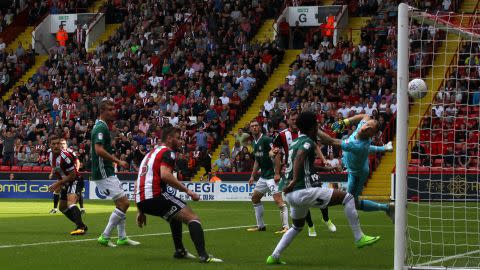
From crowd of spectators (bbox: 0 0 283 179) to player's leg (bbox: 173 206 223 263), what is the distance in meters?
24.1

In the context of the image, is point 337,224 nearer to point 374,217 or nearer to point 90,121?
point 374,217

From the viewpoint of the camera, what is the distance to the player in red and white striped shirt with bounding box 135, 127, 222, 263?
12719 millimetres

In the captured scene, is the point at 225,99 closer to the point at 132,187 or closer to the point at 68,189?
the point at 132,187

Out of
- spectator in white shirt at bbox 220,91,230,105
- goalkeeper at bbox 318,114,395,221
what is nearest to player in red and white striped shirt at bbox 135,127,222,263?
goalkeeper at bbox 318,114,395,221

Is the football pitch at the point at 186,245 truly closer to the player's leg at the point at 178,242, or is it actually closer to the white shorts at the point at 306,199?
the player's leg at the point at 178,242

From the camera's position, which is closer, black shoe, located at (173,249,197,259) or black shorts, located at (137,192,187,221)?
black shorts, located at (137,192,187,221)

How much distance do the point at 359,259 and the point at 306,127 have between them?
2.10 metres

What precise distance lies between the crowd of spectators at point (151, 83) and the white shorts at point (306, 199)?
2441cm

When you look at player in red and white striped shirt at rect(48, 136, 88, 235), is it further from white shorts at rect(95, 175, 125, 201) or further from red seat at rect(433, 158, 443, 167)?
red seat at rect(433, 158, 443, 167)

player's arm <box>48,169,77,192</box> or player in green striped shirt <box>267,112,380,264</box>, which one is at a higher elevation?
player in green striped shirt <box>267,112,380,264</box>

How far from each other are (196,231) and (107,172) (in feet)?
12.1

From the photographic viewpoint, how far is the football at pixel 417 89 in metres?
11.5

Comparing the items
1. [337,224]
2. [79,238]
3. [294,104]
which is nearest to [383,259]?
[79,238]

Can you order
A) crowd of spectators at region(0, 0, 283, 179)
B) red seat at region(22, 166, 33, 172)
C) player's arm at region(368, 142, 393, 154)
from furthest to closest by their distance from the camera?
1. crowd of spectators at region(0, 0, 283, 179)
2. red seat at region(22, 166, 33, 172)
3. player's arm at region(368, 142, 393, 154)
